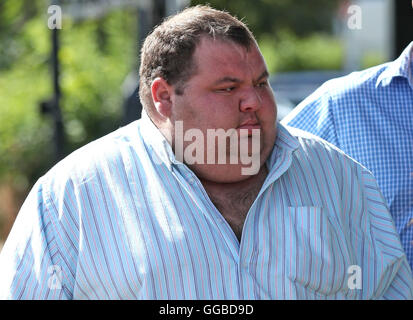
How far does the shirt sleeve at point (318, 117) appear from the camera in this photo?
10.3 ft

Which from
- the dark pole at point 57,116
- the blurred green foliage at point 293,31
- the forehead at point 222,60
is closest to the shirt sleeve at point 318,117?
the forehead at point 222,60

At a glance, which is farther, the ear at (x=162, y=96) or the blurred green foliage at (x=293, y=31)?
the blurred green foliage at (x=293, y=31)

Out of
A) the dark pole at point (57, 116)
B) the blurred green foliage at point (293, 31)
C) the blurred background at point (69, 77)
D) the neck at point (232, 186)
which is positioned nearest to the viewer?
the neck at point (232, 186)

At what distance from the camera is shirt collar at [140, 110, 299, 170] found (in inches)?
97.6

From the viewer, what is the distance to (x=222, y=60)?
243 cm

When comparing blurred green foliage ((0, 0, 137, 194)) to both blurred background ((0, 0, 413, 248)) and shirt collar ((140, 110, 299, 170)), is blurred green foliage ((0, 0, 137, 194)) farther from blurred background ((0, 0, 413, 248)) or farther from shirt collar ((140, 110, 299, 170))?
shirt collar ((140, 110, 299, 170))

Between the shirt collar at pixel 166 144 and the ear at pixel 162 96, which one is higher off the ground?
the ear at pixel 162 96

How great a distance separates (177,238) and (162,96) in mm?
487

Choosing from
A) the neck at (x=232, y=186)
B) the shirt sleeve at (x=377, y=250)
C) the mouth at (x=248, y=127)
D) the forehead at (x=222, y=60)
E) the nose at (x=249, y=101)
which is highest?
the forehead at (x=222, y=60)

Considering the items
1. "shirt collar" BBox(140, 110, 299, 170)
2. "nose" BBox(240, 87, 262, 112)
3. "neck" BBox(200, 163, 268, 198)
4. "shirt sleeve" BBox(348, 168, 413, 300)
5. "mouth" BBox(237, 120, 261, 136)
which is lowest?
"shirt sleeve" BBox(348, 168, 413, 300)

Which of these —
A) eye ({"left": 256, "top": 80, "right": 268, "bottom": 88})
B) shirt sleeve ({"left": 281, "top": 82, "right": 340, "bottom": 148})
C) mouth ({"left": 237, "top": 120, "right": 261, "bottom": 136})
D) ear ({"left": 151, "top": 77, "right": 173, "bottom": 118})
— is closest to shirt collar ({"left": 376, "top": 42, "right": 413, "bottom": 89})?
shirt sleeve ({"left": 281, "top": 82, "right": 340, "bottom": 148})

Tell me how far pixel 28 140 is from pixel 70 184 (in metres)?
6.76

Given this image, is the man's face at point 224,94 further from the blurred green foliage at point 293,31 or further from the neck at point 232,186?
the blurred green foliage at point 293,31
